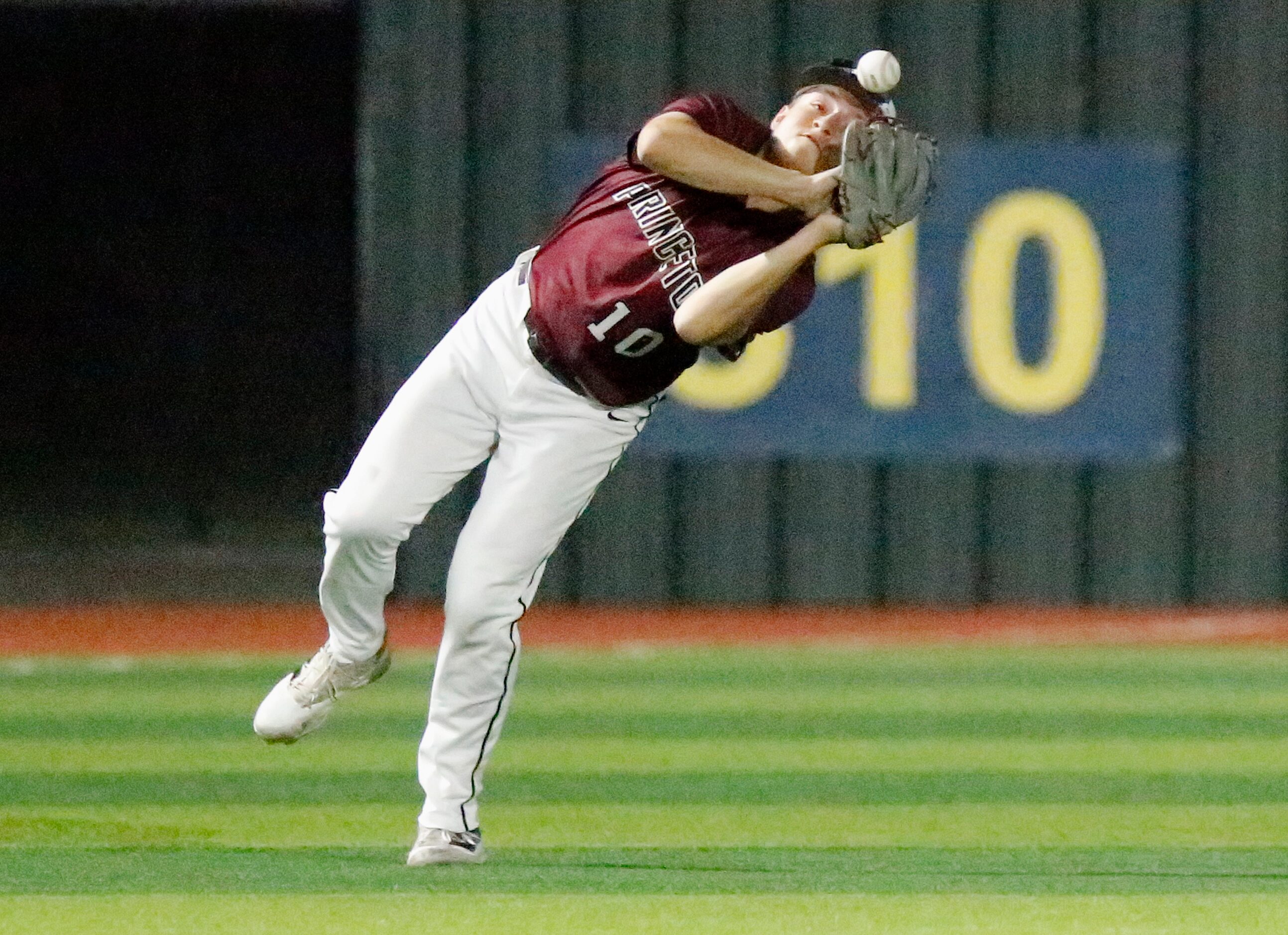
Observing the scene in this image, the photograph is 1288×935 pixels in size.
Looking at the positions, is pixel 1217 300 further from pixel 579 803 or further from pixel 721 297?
pixel 721 297

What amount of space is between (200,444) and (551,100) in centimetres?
292

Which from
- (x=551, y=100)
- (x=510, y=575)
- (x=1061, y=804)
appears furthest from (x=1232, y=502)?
(x=510, y=575)

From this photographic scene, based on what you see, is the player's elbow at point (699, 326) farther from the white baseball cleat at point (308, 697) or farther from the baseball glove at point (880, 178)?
the white baseball cleat at point (308, 697)

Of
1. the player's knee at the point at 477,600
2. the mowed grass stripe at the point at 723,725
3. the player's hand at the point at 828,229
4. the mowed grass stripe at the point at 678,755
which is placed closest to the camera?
the player's hand at the point at 828,229

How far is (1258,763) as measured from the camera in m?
6.90

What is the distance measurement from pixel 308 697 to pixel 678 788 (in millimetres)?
1590

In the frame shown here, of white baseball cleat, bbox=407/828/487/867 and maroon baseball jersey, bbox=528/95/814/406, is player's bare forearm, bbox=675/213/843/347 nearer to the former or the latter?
maroon baseball jersey, bbox=528/95/814/406

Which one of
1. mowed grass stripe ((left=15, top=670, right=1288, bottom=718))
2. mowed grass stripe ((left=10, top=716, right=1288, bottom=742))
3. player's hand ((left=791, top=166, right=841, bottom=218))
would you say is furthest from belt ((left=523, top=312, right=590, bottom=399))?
mowed grass stripe ((left=15, top=670, right=1288, bottom=718))

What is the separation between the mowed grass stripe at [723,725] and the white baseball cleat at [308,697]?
7.47 ft

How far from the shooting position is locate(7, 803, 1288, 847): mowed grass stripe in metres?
5.48

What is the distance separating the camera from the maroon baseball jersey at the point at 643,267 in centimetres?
488

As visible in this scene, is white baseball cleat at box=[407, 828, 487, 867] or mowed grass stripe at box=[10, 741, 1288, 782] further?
mowed grass stripe at box=[10, 741, 1288, 782]

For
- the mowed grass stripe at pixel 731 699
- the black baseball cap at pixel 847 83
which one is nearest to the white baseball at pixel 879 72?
the black baseball cap at pixel 847 83

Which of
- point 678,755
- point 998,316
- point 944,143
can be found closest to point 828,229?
point 678,755
